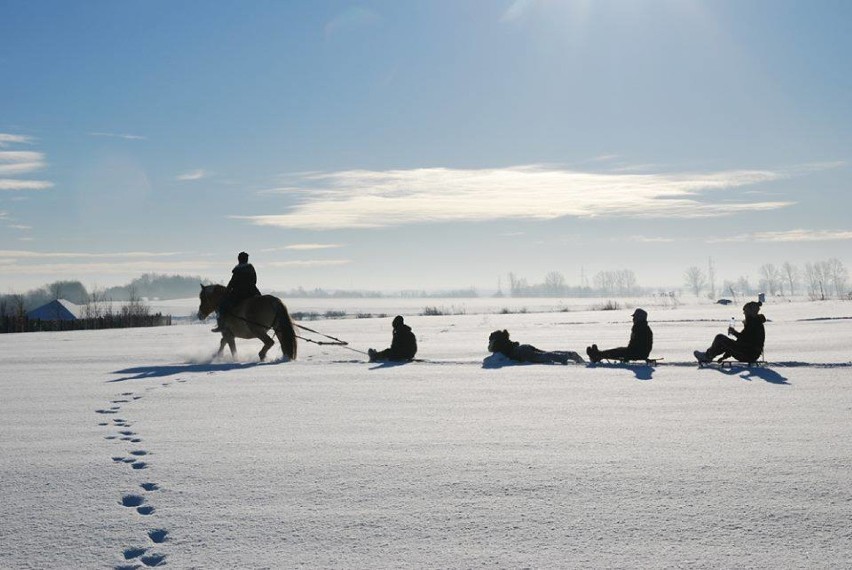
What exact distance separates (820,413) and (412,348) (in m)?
7.35

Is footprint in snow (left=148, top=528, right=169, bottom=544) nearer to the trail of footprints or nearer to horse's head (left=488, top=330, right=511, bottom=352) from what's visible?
the trail of footprints

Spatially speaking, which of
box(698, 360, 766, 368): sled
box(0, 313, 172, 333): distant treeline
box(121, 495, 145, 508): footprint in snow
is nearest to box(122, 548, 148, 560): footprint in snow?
box(121, 495, 145, 508): footprint in snow

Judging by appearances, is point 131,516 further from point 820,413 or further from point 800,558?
point 820,413

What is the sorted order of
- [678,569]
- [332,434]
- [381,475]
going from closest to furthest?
[678,569], [381,475], [332,434]

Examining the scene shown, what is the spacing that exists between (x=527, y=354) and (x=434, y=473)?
24.4 ft

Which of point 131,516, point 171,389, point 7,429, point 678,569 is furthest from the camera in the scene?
point 171,389

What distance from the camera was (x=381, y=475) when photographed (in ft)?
15.8

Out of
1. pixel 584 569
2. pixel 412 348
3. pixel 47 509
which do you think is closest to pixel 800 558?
pixel 584 569

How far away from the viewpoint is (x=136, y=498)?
441cm

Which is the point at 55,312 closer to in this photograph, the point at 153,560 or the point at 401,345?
the point at 401,345

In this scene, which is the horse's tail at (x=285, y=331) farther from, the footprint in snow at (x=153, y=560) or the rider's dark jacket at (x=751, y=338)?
the footprint in snow at (x=153, y=560)

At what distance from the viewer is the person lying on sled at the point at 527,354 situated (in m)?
11.9

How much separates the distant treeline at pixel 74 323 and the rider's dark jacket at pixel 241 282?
21.1m

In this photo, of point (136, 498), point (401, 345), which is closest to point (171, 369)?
point (401, 345)
